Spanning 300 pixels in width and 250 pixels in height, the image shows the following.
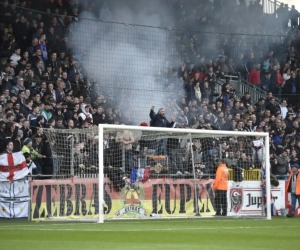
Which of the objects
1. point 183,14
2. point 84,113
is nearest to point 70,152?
point 84,113


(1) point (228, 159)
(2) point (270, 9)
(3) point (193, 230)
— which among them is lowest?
(3) point (193, 230)

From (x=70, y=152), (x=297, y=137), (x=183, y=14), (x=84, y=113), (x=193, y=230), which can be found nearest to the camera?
(x=193, y=230)

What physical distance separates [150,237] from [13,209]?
23.5ft

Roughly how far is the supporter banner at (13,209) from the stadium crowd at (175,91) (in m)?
1.15

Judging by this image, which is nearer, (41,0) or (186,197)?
(186,197)

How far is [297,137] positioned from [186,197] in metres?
8.53

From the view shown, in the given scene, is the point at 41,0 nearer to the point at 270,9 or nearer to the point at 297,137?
the point at 297,137

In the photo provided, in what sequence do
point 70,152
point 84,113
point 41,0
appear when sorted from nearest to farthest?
point 70,152 < point 84,113 < point 41,0

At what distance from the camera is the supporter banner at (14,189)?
19984 mm

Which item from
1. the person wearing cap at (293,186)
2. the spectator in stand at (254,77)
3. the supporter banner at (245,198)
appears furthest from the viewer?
the spectator in stand at (254,77)

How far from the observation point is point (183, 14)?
31359 millimetres

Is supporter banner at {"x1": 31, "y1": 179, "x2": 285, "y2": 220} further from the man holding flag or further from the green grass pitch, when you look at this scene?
the green grass pitch

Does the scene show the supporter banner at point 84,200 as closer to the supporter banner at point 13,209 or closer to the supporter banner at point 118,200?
the supporter banner at point 118,200

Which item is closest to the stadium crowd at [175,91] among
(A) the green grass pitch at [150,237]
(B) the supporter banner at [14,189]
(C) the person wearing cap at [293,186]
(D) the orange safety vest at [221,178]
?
(D) the orange safety vest at [221,178]
